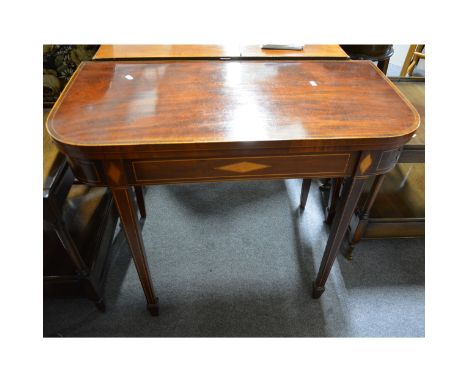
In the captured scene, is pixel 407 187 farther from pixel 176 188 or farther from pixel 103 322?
pixel 103 322

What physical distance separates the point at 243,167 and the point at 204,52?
64 centimetres

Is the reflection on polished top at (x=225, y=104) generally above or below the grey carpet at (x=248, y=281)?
above

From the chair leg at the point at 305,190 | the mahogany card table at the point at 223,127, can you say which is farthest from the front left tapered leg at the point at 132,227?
the chair leg at the point at 305,190

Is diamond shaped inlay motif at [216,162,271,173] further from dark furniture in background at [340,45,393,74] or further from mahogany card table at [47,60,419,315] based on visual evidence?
dark furniture in background at [340,45,393,74]

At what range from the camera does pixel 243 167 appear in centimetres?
77

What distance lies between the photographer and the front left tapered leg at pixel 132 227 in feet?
2.66

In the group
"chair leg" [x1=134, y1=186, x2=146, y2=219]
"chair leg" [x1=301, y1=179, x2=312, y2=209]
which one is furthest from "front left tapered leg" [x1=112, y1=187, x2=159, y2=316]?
"chair leg" [x1=301, y1=179, x2=312, y2=209]

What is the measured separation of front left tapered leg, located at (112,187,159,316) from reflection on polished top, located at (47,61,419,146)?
0.57 ft

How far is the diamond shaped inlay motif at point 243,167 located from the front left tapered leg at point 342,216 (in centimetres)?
28

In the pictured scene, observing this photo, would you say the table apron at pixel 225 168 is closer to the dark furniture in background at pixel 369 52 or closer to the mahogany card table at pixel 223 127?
the mahogany card table at pixel 223 127

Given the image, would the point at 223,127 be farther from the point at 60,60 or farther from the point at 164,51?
the point at 60,60

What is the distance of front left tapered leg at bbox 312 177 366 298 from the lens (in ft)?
2.85

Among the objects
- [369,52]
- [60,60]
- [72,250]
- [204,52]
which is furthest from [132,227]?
[369,52]
